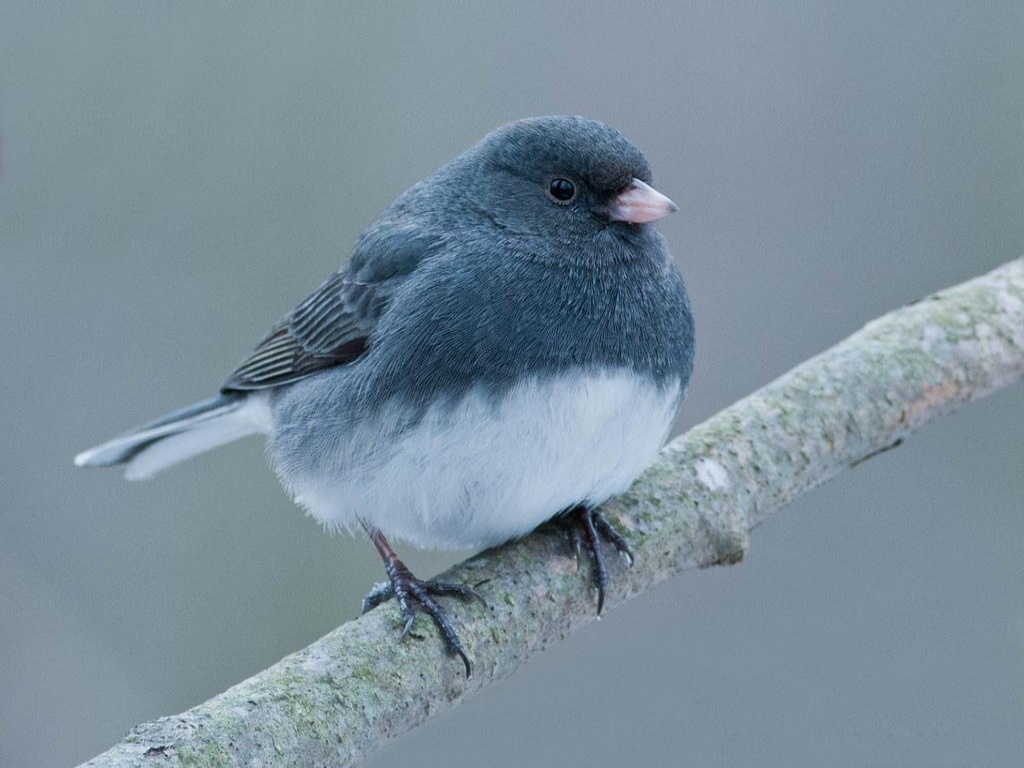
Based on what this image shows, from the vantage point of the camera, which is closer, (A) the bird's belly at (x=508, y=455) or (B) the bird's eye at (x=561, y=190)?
(A) the bird's belly at (x=508, y=455)

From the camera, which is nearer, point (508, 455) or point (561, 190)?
point (508, 455)

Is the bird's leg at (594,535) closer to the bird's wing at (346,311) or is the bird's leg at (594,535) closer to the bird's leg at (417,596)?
the bird's leg at (417,596)

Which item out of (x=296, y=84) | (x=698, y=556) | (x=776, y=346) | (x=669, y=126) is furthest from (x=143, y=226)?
(x=698, y=556)

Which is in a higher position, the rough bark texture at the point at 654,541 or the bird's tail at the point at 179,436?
the bird's tail at the point at 179,436

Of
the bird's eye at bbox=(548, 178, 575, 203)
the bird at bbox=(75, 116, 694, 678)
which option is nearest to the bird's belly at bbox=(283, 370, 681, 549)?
the bird at bbox=(75, 116, 694, 678)

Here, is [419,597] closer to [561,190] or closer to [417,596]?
[417,596]

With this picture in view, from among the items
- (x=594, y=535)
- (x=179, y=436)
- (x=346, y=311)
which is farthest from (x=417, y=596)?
(x=179, y=436)

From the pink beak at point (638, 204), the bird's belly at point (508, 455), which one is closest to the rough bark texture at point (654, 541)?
the bird's belly at point (508, 455)
